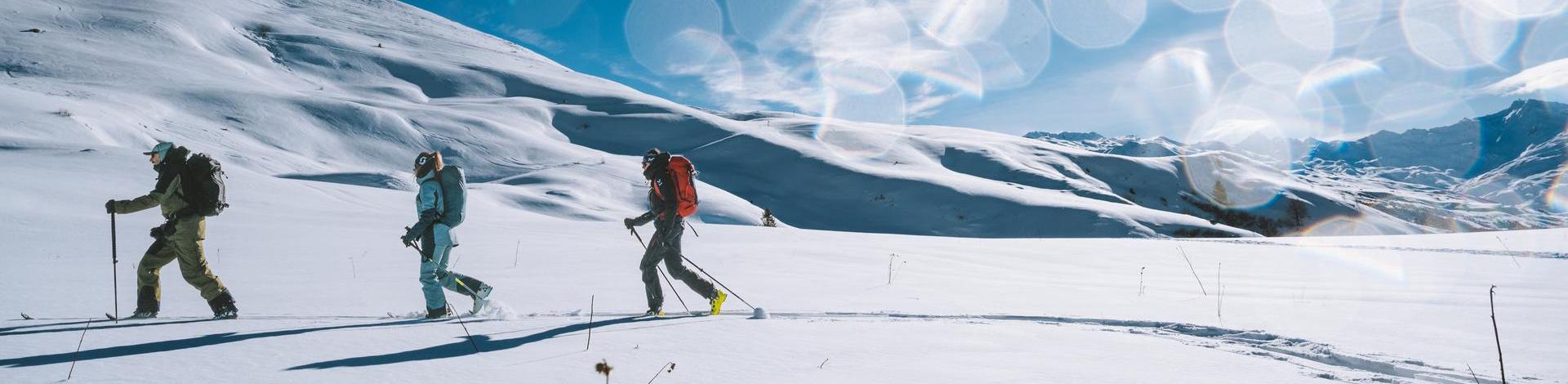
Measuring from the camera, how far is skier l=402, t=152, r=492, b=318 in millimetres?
5910

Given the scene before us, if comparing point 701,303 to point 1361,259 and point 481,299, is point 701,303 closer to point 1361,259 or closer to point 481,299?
point 481,299

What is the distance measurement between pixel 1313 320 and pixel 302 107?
5257cm

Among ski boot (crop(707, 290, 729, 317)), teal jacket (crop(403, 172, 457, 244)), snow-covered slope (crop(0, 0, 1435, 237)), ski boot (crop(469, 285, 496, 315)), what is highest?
snow-covered slope (crop(0, 0, 1435, 237))

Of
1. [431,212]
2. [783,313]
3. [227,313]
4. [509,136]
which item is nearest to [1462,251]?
[783,313]

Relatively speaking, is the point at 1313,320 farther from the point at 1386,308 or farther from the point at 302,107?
the point at 302,107

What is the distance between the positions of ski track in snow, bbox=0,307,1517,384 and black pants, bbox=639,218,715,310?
0.75 ft

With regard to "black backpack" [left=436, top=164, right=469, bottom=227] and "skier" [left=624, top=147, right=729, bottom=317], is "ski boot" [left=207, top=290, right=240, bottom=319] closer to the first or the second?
"black backpack" [left=436, top=164, right=469, bottom=227]

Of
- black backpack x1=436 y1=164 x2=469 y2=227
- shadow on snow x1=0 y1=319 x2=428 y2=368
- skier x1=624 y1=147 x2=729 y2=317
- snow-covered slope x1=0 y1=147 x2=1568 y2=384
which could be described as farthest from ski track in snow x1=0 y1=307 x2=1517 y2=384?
black backpack x1=436 y1=164 x2=469 y2=227

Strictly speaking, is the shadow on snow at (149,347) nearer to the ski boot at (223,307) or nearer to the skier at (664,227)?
the ski boot at (223,307)

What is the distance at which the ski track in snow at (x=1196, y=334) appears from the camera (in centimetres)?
407

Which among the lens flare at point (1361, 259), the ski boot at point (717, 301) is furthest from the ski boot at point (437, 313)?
the lens flare at point (1361, 259)

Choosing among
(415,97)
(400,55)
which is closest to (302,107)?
(415,97)

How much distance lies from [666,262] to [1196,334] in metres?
4.22

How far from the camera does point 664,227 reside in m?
6.54
